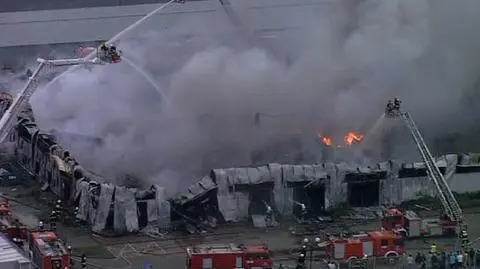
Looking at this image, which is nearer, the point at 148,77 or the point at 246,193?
the point at 246,193

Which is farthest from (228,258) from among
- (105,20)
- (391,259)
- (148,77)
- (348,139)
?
(105,20)

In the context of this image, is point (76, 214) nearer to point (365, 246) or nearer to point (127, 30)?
point (365, 246)

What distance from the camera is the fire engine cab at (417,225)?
80.6ft

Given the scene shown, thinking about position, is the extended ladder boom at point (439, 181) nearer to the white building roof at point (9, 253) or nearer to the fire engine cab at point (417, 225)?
the fire engine cab at point (417, 225)

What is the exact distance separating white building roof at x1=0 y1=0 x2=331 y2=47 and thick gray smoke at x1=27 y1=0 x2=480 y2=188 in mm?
5054

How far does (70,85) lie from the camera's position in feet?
103

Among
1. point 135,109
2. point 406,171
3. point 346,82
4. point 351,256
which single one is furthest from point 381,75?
point 351,256

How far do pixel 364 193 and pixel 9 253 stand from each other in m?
8.24

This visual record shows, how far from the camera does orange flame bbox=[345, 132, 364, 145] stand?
27859 mm

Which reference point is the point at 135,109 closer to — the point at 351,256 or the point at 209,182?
the point at 209,182

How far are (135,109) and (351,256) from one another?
8.44m

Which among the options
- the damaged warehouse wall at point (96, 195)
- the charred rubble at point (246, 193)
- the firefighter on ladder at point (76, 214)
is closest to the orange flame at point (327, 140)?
the charred rubble at point (246, 193)

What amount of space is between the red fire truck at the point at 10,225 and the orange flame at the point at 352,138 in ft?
24.0

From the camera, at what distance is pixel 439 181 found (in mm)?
25219
